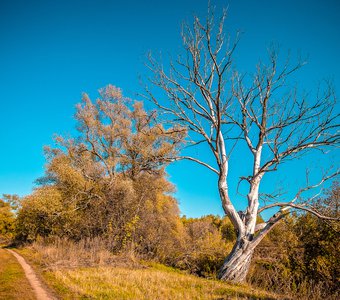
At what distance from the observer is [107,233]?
523 inches

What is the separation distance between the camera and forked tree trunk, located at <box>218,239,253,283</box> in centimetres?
769

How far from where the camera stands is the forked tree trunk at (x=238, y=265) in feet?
25.2

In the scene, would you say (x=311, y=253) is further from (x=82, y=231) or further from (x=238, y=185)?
(x=82, y=231)

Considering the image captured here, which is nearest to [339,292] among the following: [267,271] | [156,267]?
[267,271]

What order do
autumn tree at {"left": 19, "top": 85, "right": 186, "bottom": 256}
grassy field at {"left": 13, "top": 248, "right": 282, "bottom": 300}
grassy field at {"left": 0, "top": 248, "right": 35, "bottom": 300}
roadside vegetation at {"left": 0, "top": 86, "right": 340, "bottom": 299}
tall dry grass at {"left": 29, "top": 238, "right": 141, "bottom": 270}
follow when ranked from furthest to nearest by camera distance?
autumn tree at {"left": 19, "top": 85, "right": 186, "bottom": 256} < tall dry grass at {"left": 29, "top": 238, "right": 141, "bottom": 270} < roadside vegetation at {"left": 0, "top": 86, "right": 340, "bottom": 299} < grassy field at {"left": 13, "top": 248, "right": 282, "bottom": 300} < grassy field at {"left": 0, "top": 248, "right": 35, "bottom": 300}

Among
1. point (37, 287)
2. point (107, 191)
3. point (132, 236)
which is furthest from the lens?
point (107, 191)

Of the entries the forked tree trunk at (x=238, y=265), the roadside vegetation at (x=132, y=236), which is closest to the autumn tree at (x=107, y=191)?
the roadside vegetation at (x=132, y=236)

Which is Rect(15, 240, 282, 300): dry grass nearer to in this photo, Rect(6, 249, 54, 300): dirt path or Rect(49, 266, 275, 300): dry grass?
Rect(49, 266, 275, 300): dry grass

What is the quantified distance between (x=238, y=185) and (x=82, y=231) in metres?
10.5

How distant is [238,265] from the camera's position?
775 centimetres

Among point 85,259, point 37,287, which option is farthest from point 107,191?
point 37,287

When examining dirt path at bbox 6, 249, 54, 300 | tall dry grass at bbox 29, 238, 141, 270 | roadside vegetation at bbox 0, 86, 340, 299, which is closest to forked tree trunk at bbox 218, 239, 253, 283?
roadside vegetation at bbox 0, 86, 340, 299

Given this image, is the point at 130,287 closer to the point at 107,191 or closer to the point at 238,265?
the point at 238,265

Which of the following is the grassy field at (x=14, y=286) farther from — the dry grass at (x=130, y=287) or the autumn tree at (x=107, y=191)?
the autumn tree at (x=107, y=191)
